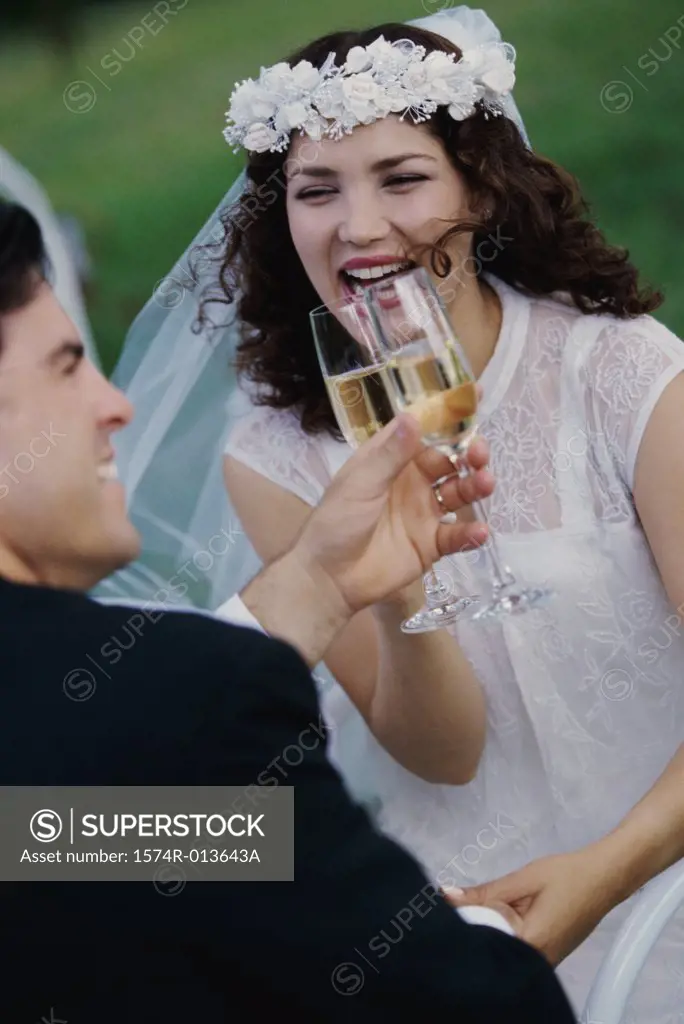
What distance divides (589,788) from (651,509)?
428mm

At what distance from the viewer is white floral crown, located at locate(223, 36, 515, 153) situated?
5.84 ft

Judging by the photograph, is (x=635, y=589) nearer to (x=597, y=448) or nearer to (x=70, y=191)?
(x=597, y=448)

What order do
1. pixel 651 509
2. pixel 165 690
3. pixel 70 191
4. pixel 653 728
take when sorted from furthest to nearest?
pixel 70 191 → pixel 653 728 → pixel 651 509 → pixel 165 690

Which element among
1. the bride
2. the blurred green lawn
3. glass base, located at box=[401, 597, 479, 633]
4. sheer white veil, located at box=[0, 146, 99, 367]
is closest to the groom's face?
glass base, located at box=[401, 597, 479, 633]

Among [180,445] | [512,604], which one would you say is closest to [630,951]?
[512,604]

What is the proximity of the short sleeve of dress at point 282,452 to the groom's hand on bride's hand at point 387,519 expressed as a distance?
0.57 meters

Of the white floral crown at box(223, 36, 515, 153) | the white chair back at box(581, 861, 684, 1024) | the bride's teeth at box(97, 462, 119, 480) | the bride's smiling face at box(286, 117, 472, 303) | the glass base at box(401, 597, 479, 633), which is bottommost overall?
the white chair back at box(581, 861, 684, 1024)

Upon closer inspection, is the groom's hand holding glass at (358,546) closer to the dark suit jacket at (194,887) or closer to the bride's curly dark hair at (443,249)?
the dark suit jacket at (194,887)

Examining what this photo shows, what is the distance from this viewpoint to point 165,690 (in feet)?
2.84

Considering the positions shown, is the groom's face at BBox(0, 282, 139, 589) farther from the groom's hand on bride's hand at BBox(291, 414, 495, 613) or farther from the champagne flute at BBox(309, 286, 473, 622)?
the champagne flute at BBox(309, 286, 473, 622)

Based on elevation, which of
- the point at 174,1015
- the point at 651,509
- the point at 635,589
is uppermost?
the point at 651,509

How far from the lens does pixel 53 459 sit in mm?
1040

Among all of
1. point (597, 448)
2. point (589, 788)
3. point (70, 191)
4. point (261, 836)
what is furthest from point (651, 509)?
point (70, 191)

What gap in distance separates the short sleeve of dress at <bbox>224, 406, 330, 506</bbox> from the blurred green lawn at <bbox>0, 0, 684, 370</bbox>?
932mm
